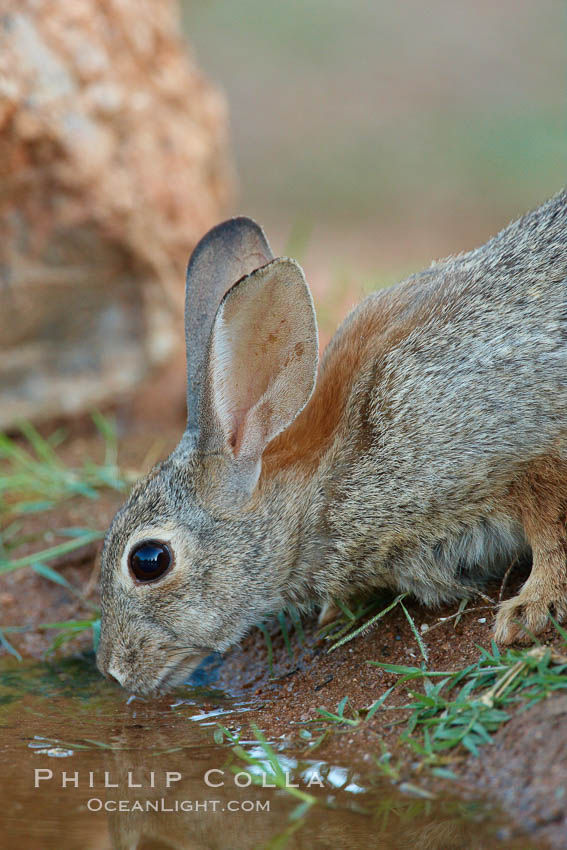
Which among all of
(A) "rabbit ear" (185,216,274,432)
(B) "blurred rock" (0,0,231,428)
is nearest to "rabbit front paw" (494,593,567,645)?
(A) "rabbit ear" (185,216,274,432)

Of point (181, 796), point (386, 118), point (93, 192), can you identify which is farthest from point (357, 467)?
point (386, 118)

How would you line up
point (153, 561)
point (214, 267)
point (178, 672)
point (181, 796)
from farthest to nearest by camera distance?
point (214, 267) < point (178, 672) < point (153, 561) < point (181, 796)

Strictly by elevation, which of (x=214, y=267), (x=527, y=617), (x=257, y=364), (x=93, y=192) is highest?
(x=93, y=192)

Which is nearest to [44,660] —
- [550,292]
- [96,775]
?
[96,775]

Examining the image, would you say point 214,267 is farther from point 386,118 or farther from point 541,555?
point 386,118

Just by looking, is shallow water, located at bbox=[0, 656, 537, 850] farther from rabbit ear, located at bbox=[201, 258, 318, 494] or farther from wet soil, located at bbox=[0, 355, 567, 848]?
rabbit ear, located at bbox=[201, 258, 318, 494]
